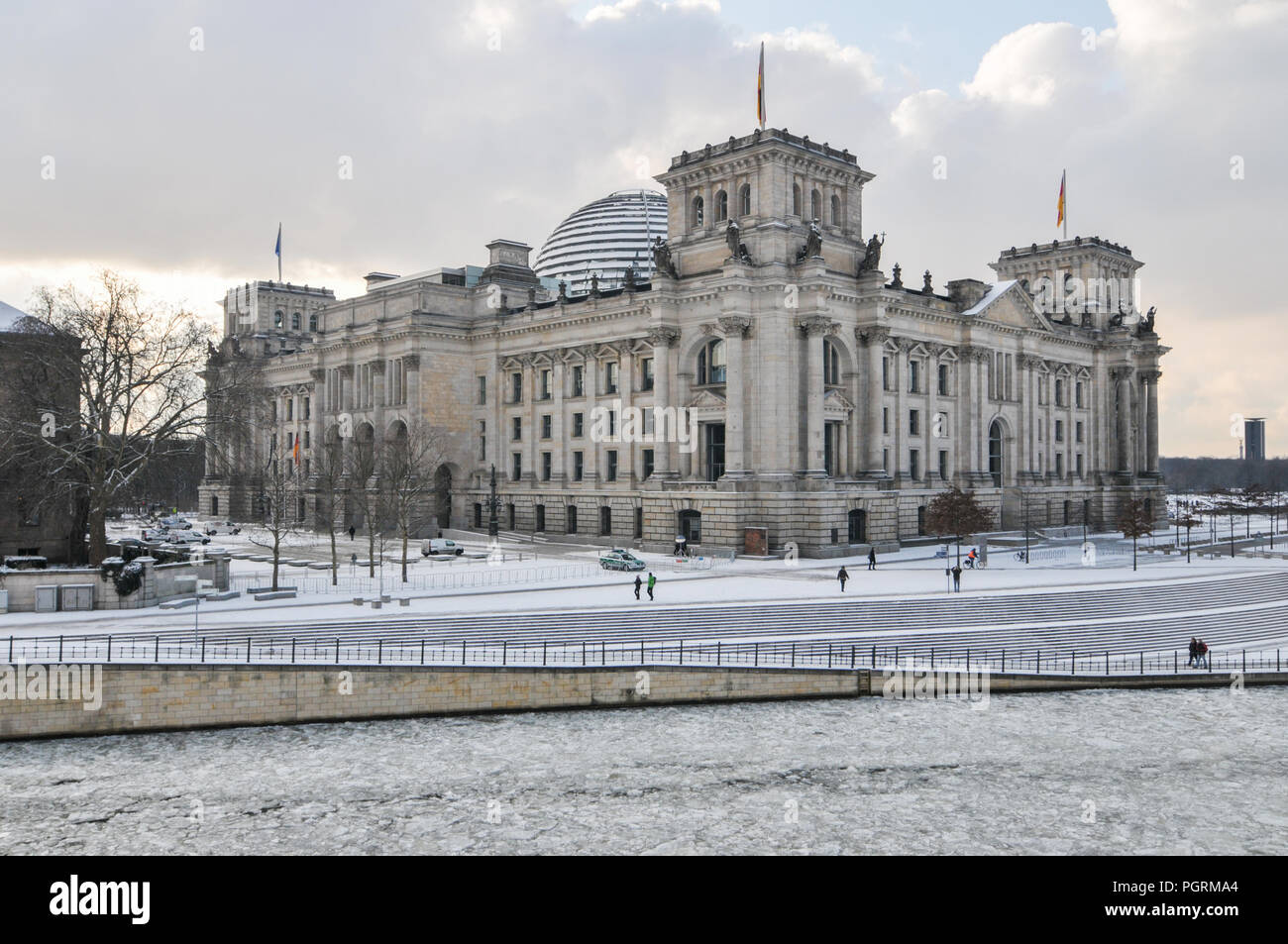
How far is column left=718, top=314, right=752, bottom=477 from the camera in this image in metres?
61.0

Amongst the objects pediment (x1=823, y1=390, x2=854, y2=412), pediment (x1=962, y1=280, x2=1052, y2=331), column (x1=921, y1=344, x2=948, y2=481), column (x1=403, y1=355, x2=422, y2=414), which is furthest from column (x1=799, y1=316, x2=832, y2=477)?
column (x1=403, y1=355, x2=422, y2=414)

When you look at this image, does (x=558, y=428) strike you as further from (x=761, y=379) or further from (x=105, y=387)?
(x=105, y=387)

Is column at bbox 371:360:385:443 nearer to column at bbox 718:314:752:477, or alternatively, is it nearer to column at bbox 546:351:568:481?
column at bbox 546:351:568:481

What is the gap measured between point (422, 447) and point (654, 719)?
165 feet

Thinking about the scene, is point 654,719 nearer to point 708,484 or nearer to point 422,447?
point 708,484

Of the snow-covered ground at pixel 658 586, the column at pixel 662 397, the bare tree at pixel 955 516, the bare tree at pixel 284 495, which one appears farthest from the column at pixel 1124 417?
the bare tree at pixel 284 495

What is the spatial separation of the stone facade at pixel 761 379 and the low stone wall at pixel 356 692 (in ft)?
93.1

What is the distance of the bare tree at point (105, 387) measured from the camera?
4459cm

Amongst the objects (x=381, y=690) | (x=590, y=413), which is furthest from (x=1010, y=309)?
(x=381, y=690)

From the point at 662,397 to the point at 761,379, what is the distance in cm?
753

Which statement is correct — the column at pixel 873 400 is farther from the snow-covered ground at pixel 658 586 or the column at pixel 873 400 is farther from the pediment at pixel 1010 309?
the pediment at pixel 1010 309

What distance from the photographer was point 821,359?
203 ft

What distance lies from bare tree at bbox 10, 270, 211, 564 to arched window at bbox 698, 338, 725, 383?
29736 millimetres
